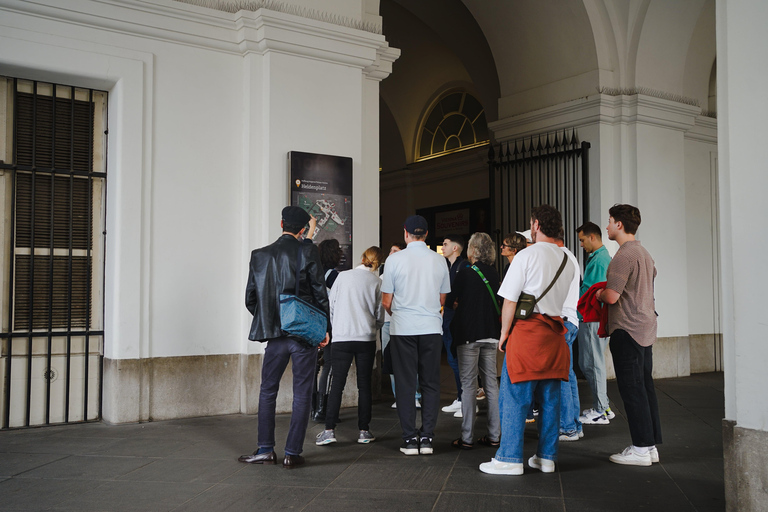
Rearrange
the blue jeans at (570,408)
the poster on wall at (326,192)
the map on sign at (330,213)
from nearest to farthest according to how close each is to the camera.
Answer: the blue jeans at (570,408)
the poster on wall at (326,192)
the map on sign at (330,213)

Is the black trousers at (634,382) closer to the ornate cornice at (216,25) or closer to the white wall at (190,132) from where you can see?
the white wall at (190,132)

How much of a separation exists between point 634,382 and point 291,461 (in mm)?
2582

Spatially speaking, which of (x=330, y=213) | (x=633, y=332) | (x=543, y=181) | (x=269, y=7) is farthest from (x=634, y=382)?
(x=543, y=181)

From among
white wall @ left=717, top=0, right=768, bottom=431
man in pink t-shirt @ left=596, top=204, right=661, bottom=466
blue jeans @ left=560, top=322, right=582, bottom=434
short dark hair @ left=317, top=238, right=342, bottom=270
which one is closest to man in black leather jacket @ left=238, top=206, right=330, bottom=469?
short dark hair @ left=317, top=238, right=342, bottom=270

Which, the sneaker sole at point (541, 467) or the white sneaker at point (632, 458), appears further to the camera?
the white sneaker at point (632, 458)

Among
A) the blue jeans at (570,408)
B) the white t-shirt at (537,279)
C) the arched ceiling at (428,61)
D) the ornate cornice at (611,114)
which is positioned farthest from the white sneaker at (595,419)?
the arched ceiling at (428,61)

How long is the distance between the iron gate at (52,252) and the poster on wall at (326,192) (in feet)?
6.45

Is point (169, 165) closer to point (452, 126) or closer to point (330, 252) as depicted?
point (330, 252)

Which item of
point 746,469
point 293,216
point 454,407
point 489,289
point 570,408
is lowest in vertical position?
point 454,407

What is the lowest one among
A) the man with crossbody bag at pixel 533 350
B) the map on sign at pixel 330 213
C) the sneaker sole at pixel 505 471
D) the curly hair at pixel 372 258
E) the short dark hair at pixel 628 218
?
the sneaker sole at pixel 505 471

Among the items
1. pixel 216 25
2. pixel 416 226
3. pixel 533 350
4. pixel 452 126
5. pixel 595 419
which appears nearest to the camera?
pixel 533 350

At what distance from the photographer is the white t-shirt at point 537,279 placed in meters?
4.90

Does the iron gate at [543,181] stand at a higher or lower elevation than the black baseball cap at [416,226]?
higher

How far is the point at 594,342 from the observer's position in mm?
6844
